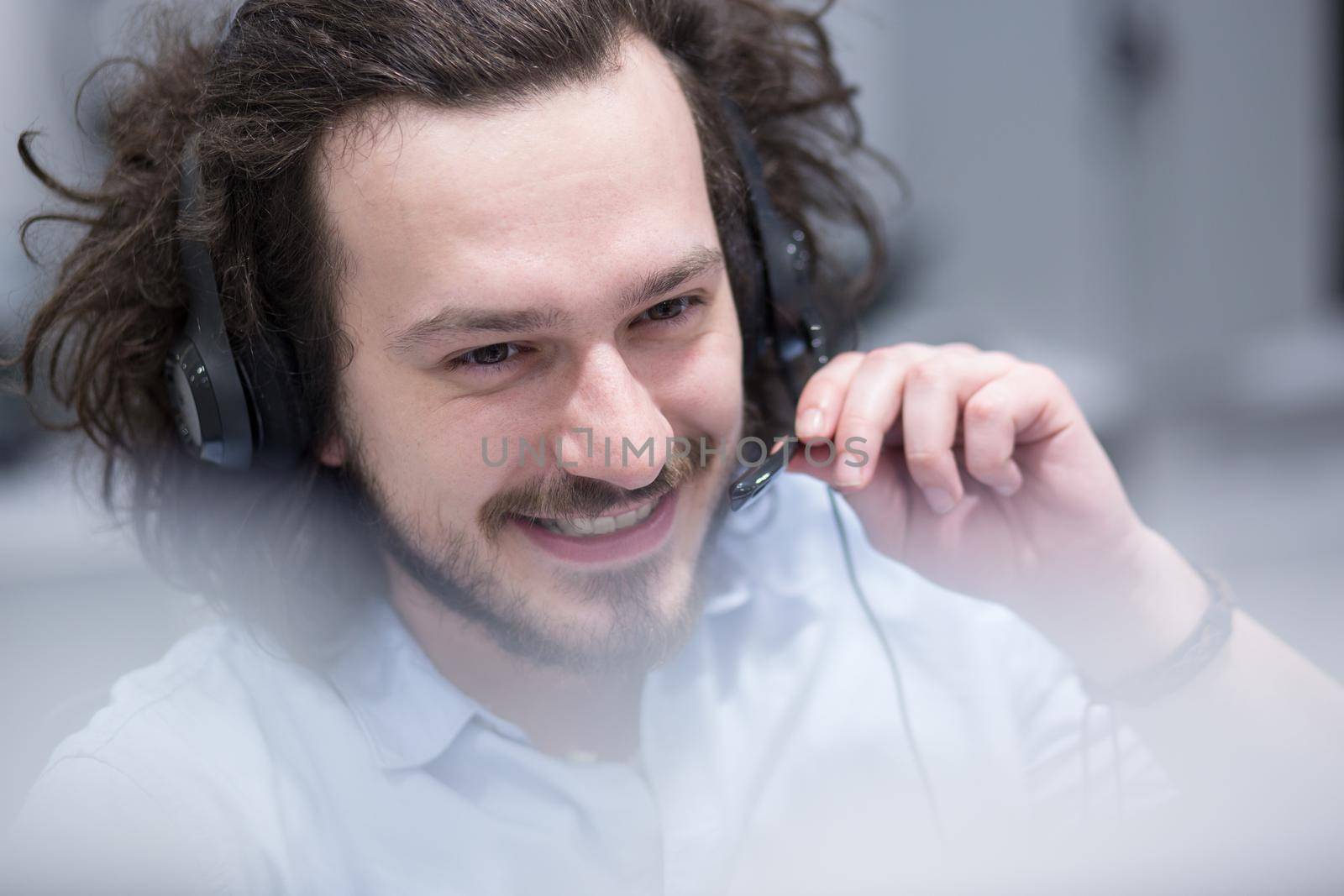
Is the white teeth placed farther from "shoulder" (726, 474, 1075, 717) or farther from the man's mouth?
"shoulder" (726, 474, 1075, 717)

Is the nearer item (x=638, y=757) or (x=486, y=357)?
(x=486, y=357)

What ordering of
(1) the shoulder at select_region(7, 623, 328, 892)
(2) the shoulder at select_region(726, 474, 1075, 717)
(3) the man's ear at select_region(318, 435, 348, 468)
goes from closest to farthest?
(1) the shoulder at select_region(7, 623, 328, 892) → (3) the man's ear at select_region(318, 435, 348, 468) → (2) the shoulder at select_region(726, 474, 1075, 717)

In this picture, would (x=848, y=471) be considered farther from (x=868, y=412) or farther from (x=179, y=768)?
(x=179, y=768)

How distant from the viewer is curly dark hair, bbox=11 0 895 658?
2.46 feet

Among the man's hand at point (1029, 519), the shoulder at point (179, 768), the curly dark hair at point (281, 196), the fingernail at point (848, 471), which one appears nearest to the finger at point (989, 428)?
the man's hand at point (1029, 519)

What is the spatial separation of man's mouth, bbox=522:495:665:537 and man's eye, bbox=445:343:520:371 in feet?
0.42

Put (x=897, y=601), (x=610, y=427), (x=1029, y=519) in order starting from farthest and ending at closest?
(x=897, y=601) → (x=1029, y=519) → (x=610, y=427)

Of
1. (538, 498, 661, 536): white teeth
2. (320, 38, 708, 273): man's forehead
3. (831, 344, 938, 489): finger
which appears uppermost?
(320, 38, 708, 273): man's forehead

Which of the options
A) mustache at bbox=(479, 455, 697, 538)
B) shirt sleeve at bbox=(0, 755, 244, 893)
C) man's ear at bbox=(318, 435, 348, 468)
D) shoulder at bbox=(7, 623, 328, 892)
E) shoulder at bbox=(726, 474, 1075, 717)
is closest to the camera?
shirt sleeve at bbox=(0, 755, 244, 893)

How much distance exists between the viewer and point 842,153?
4.03ft

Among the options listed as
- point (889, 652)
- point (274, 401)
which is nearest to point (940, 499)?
point (889, 652)

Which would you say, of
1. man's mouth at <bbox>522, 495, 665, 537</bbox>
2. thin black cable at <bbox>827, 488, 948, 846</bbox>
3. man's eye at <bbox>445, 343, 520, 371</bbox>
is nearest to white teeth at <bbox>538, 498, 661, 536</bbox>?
man's mouth at <bbox>522, 495, 665, 537</bbox>

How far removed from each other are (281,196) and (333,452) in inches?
8.6

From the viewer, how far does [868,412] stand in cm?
81
